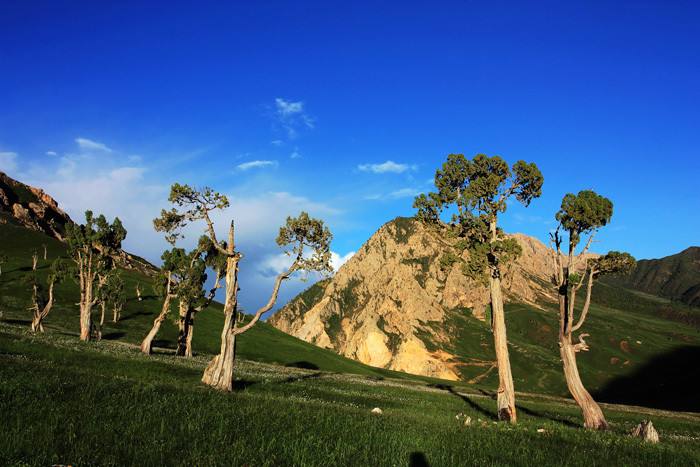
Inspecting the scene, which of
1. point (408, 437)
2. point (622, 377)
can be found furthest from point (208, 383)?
point (622, 377)

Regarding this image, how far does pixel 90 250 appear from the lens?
52.1 meters

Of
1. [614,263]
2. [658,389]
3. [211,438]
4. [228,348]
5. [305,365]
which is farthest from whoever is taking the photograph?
[658,389]

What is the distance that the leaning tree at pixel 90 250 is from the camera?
165ft

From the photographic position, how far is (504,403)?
1024 inches

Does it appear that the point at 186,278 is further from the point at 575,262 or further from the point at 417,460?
the point at 417,460

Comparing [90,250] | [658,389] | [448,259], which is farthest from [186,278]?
[658,389]

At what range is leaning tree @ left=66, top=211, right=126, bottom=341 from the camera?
50.4 metres

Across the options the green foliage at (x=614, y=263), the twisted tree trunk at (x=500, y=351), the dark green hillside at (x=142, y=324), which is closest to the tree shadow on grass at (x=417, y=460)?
the twisted tree trunk at (x=500, y=351)

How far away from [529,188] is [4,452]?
109 ft

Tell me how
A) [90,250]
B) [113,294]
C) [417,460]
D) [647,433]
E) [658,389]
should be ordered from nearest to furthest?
[417,460], [647,433], [90,250], [113,294], [658,389]

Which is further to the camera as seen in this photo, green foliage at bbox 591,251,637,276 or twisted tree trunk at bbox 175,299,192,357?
twisted tree trunk at bbox 175,299,192,357

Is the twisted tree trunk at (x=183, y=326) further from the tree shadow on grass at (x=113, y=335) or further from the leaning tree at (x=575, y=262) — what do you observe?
the leaning tree at (x=575, y=262)

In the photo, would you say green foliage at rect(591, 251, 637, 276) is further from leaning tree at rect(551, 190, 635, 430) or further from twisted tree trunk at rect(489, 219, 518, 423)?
twisted tree trunk at rect(489, 219, 518, 423)

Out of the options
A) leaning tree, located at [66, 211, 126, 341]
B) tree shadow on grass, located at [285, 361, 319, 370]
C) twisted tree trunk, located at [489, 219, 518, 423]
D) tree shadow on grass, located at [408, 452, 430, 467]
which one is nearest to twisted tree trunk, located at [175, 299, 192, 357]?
leaning tree, located at [66, 211, 126, 341]
